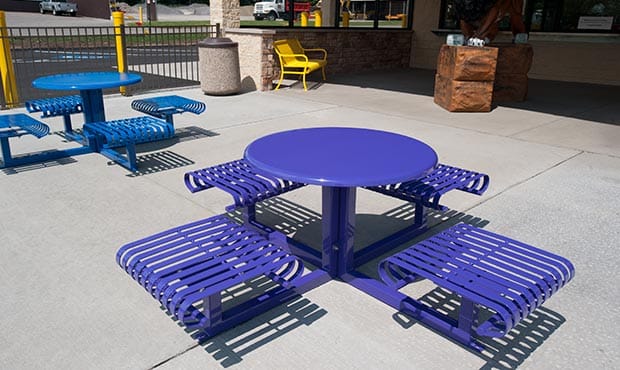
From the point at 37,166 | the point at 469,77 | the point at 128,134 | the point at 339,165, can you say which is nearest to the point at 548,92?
the point at 469,77

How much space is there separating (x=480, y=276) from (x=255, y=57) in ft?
28.4

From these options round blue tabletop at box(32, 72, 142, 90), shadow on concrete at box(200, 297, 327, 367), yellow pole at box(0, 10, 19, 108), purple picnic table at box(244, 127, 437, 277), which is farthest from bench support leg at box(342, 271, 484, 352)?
yellow pole at box(0, 10, 19, 108)

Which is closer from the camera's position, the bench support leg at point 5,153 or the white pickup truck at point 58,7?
the bench support leg at point 5,153

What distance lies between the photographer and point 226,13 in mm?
10617

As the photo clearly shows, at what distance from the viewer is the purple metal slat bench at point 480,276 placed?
230 cm

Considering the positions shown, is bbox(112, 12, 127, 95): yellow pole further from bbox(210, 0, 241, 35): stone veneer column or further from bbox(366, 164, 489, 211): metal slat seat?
bbox(366, 164, 489, 211): metal slat seat

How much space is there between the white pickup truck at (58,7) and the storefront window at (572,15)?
3755 centimetres

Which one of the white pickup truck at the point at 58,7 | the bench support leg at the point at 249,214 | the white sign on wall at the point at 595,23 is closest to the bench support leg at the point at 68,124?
the bench support leg at the point at 249,214

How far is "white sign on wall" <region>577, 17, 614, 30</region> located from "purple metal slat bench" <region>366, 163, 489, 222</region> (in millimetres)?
10186

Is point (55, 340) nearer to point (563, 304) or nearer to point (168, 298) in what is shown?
point (168, 298)

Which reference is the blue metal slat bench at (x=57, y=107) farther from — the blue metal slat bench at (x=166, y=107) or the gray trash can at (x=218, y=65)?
the gray trash can at (x=218, y=65)

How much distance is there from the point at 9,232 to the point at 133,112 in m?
4.46

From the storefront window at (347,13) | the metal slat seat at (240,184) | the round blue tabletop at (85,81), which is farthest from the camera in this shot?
the storefront window at (347,13)

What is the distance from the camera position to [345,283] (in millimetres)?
3146
